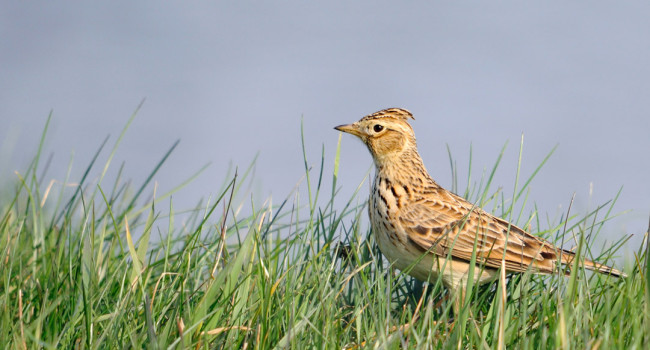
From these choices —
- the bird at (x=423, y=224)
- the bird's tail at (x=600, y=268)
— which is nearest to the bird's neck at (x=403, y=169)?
the bird at (x=423, y=224)

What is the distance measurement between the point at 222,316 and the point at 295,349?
664 millimetres

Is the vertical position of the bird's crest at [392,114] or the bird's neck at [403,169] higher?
the bird's crest at [392,114]

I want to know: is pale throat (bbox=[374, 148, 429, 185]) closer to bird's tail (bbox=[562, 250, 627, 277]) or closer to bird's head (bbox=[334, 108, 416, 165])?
bird's head (bbox=[334, 108, 416, 165])

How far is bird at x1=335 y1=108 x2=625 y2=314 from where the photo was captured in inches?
255

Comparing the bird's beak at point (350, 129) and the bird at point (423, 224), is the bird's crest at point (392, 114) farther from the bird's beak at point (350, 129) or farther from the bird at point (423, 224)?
the bird's beak at point (350, 129)

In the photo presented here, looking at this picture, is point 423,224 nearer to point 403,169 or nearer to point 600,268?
point 403,169

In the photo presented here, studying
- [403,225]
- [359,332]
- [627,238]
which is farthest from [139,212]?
[627,238]

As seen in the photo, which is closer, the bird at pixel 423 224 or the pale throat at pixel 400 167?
the bird at pixel 423 224

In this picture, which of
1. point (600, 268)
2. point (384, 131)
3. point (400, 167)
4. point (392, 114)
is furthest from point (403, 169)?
point (600, 268)

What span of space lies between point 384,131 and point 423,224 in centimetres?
111

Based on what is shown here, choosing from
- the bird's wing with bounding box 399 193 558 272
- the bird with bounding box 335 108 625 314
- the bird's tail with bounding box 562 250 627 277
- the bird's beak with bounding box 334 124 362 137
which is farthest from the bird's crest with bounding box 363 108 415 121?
the bird's tail with bounding box 562 250 627 277

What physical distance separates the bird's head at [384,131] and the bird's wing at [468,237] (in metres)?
0.63

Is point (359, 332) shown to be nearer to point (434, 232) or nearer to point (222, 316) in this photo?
point (222, 316)

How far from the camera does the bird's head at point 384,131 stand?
24.4 ft
